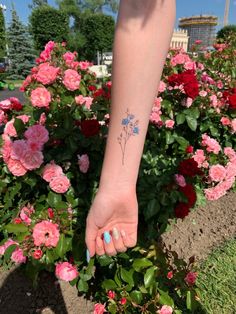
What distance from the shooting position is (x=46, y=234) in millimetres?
1610

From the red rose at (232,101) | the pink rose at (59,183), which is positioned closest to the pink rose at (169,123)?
the red rose at (232,101)

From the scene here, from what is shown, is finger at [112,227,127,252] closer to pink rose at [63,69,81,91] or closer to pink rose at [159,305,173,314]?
pink rose at [159,305,173,314]

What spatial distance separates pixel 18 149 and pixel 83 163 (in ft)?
1.32

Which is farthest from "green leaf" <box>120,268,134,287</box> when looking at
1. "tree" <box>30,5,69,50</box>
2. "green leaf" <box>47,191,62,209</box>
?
"tree" <box>30,5,69,50</box>

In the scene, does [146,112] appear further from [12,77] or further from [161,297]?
[12,77]

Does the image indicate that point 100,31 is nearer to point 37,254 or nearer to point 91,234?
point 37,254

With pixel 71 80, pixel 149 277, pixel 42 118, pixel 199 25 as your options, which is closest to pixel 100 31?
pixel 71 80

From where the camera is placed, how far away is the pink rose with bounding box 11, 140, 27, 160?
5.79 ft

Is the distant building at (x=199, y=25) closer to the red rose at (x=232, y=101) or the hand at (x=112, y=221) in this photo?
the red rose at (x=232, y=101)

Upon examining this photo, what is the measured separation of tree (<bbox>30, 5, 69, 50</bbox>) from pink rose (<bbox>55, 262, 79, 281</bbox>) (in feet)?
79.4

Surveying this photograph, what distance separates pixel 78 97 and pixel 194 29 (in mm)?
62702

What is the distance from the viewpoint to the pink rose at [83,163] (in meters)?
1.96

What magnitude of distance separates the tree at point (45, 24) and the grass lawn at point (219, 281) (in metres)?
23.9

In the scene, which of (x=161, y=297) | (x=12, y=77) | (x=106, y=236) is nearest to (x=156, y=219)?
(x=161, y=297)
